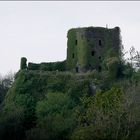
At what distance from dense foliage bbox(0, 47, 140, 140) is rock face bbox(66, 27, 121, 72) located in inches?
114

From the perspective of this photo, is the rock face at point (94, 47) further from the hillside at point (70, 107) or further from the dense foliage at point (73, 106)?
the hillside at point (70, 107)

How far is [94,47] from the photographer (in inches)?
2977

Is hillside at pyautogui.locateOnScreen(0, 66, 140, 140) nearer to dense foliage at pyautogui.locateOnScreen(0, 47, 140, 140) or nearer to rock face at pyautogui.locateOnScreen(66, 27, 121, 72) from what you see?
dense foliage at pyautogui.locateOnScreen(0, 47, 140, 140)

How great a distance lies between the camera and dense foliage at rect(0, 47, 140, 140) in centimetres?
5712

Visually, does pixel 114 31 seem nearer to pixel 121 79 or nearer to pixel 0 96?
pixel 121 79

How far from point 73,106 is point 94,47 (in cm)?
1195

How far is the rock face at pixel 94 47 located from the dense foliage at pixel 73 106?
2887 millimetres

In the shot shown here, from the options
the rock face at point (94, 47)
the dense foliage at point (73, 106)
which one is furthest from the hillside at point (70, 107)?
the rock face at point (94, 47)

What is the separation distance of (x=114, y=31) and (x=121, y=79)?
8.59 meters

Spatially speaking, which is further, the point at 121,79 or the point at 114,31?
the point at 114,31

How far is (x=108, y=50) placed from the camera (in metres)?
75.6

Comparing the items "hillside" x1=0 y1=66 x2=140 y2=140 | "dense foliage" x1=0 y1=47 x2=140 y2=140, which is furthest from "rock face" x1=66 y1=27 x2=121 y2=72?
"hillside" x1=0 y1=66 x2=140 y2=140

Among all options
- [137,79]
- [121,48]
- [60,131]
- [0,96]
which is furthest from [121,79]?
[0,96]

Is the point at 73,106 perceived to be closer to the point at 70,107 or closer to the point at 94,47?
the point at 70,107
